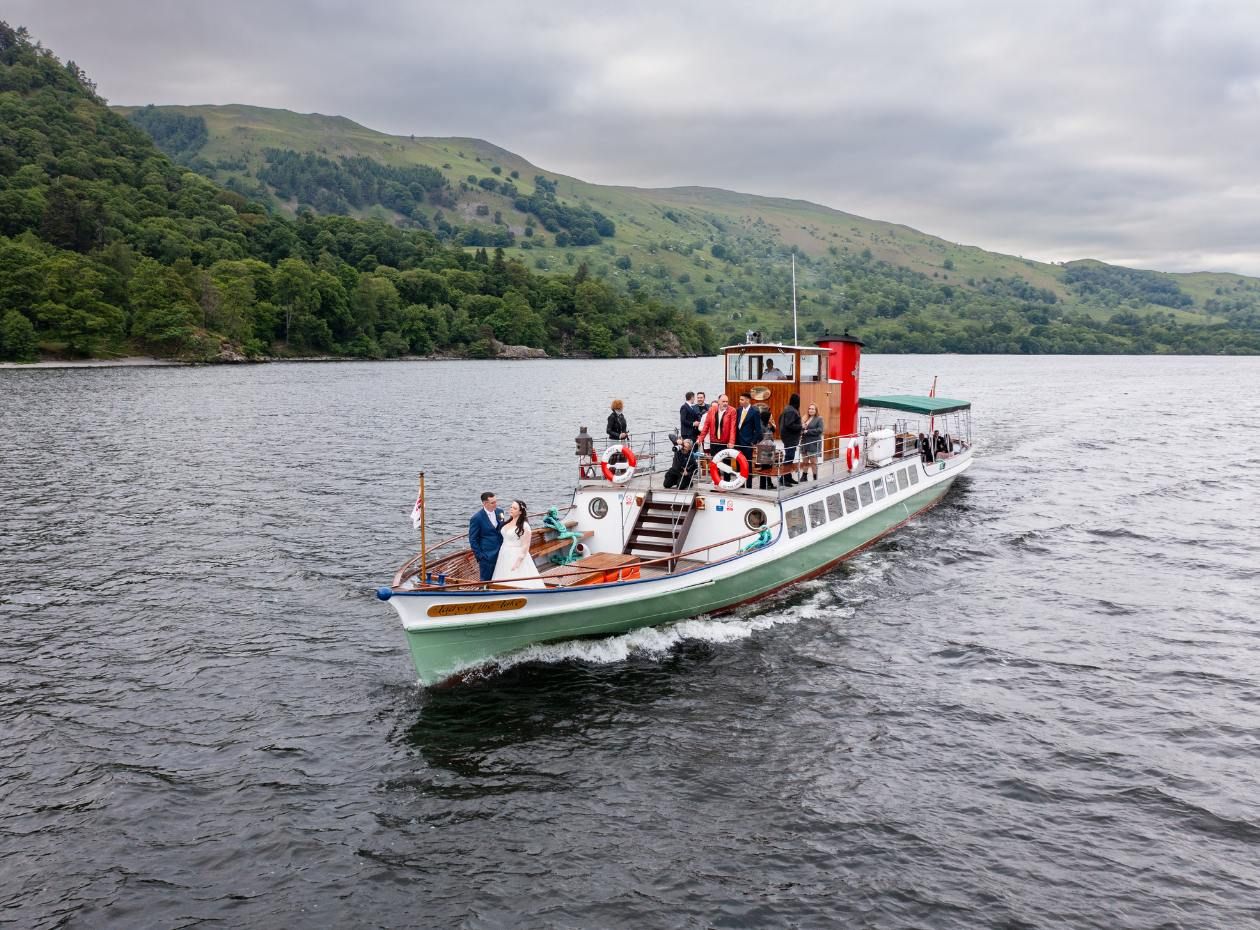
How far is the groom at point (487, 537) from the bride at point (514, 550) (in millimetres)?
142

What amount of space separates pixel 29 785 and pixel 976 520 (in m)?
34.1

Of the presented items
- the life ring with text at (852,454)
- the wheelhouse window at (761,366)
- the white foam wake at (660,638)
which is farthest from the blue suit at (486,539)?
the life ring with text at (852,454)

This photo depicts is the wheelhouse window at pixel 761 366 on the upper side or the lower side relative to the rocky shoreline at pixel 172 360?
lower

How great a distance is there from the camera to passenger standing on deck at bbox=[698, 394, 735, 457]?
2559cm

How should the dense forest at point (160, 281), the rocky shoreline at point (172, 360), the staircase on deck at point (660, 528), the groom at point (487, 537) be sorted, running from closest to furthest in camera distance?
the groom at point (487, 537), the staircase on deck at point (660, 528), the rocky shoreline at point (172, 360), the dense forest at point (160, 281)

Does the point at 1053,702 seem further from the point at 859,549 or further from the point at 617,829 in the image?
the point at 859,549

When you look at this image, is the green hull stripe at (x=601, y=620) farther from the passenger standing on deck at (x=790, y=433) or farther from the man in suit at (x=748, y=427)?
the man in suit at (x=748, y=427)

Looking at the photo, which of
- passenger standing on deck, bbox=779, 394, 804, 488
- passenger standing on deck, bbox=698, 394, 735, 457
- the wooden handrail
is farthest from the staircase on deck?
passenger standing on deck, bbox=779, 394, 804, 488

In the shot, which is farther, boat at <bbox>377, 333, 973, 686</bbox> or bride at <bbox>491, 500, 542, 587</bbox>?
bride at <bbox>491, 500, 542, 587</bbox>

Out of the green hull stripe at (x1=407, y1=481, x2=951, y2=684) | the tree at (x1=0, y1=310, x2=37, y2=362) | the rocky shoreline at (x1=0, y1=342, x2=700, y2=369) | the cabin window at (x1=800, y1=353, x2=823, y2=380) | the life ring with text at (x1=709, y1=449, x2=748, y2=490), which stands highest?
the tree at (x1=0, y1=310, x2=37, y2=362)

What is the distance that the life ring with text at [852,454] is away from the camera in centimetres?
3031

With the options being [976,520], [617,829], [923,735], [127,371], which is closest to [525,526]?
[617,829]

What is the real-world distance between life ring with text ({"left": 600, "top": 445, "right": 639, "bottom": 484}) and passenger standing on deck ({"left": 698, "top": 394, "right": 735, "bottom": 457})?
226cm

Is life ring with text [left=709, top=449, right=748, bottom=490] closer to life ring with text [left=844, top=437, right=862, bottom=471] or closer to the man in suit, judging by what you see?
the man in suit
